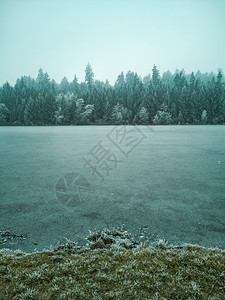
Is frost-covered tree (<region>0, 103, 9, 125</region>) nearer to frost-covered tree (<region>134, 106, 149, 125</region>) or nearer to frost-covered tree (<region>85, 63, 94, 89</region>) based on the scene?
frost-covered tree (<region>85, 63, 94, 89</region>)

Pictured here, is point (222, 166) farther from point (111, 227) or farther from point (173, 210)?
point (111, 227)

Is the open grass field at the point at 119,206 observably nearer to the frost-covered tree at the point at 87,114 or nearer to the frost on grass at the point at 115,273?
the frost on grass at the point at 115,273

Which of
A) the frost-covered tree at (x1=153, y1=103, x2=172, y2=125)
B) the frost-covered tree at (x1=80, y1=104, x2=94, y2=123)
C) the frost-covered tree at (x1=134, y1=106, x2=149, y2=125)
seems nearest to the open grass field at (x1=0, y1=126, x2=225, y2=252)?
the frost-covered tree at (x1=134, y1=106, x2=149, y2=125)

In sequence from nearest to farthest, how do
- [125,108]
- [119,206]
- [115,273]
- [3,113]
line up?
[115,273] < [119,206] < [125,108] < [3,113]

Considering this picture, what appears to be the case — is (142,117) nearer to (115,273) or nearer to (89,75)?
(89,75)

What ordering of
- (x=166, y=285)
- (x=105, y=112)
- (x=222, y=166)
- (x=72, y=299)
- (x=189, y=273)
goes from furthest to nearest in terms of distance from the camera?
(x=105, y=112), (x=222, y=166), (x=189, y=273), (x=166, y=285), (x=72, y=299)

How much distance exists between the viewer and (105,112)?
282 feet

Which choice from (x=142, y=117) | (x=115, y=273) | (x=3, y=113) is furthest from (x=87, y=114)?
(x=115, y=273)

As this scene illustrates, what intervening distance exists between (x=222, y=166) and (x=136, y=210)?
7065mm

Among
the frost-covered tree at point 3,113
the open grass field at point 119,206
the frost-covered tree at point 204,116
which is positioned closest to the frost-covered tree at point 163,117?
the frost-covered tree at point 204,116

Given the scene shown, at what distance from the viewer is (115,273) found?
306cm

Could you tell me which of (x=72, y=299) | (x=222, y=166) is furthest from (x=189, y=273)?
(x=222, y=166)

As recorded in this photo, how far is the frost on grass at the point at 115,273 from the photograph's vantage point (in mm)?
2684

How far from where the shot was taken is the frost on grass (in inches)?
106
